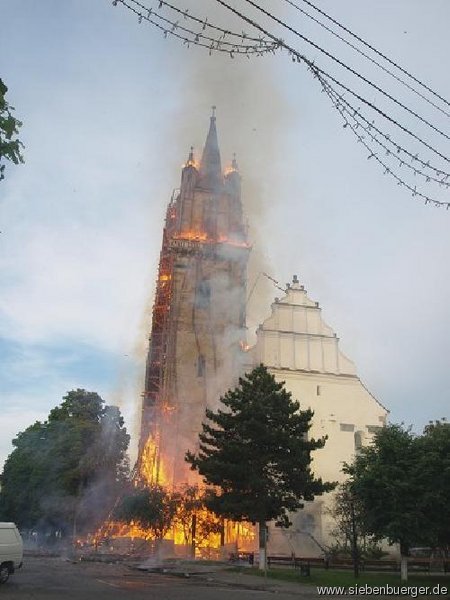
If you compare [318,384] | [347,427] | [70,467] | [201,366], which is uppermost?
[201,366]

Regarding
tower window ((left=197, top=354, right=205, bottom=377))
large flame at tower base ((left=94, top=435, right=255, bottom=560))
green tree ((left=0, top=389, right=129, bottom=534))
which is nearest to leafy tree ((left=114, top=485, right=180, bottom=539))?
large flame at tower base ((left=94, top=435, right=255, bottom=560))

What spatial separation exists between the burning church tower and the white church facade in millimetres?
4587

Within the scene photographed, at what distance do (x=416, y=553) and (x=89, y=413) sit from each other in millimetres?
30458

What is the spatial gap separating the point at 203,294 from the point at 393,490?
3390 centimetres

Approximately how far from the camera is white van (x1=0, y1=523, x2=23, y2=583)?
57.5ft

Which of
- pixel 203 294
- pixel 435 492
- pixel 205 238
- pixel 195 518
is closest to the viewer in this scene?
pixel 435 492

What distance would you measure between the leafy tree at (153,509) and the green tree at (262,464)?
33.3 ft

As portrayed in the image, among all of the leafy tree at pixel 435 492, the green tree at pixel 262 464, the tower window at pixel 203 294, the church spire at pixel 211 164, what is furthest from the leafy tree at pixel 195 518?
the church spire at pixel 211 164

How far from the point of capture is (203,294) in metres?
54.5

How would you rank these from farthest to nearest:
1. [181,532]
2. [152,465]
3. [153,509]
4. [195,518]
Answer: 1. [152,465]
2. [181,532]
3. [195,518]
4. [153,509]

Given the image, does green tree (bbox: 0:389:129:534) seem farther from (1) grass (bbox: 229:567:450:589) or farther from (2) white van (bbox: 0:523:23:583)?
(2) white van (bbox: 0:523:23:583)

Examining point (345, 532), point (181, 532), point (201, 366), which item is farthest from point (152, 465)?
point (345, 532)

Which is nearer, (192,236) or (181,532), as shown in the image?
(181,532)

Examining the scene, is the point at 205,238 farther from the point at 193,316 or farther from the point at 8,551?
the point at 8,551
